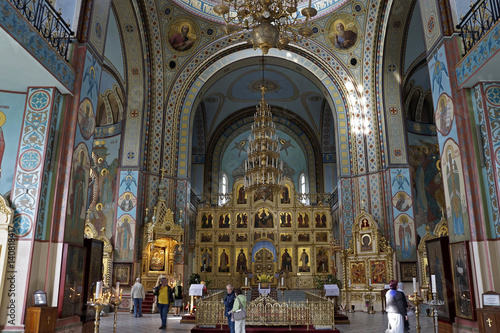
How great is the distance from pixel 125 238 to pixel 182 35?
26.8 feet

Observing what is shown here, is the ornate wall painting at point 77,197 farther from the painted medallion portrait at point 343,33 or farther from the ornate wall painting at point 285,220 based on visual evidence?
the ornate wall painting at point 285,220

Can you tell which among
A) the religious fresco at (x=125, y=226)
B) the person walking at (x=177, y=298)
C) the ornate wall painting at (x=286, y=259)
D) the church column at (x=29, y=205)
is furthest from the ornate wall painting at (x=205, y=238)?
the church column at (x=29, y=205)

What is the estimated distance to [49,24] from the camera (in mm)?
7496

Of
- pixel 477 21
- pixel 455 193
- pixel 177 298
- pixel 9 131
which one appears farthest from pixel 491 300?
pixel 177 298

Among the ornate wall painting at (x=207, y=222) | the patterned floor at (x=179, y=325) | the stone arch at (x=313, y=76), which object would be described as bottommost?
the patterned floor at (x=179, y=325)

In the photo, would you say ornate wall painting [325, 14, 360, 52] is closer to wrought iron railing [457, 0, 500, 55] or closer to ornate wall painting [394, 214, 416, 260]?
ornate wall painting [394, 214, 416, 260]

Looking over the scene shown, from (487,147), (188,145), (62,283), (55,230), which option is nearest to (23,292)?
(62,283)

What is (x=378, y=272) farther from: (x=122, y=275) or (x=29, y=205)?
(x=29, y=205)

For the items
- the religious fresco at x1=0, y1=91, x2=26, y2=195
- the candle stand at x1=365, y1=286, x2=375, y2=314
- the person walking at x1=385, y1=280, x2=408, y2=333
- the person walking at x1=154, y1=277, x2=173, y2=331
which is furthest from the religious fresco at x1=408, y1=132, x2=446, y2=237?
the religious fresco at x1=0, y1=91, x2=26, y2=195

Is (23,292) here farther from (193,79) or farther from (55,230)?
(193,79)

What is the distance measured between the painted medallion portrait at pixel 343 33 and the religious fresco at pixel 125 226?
30.4 feet

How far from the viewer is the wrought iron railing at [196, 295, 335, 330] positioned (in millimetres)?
8839

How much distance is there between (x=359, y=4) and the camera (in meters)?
15.2

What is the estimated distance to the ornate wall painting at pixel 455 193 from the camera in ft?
22.6
